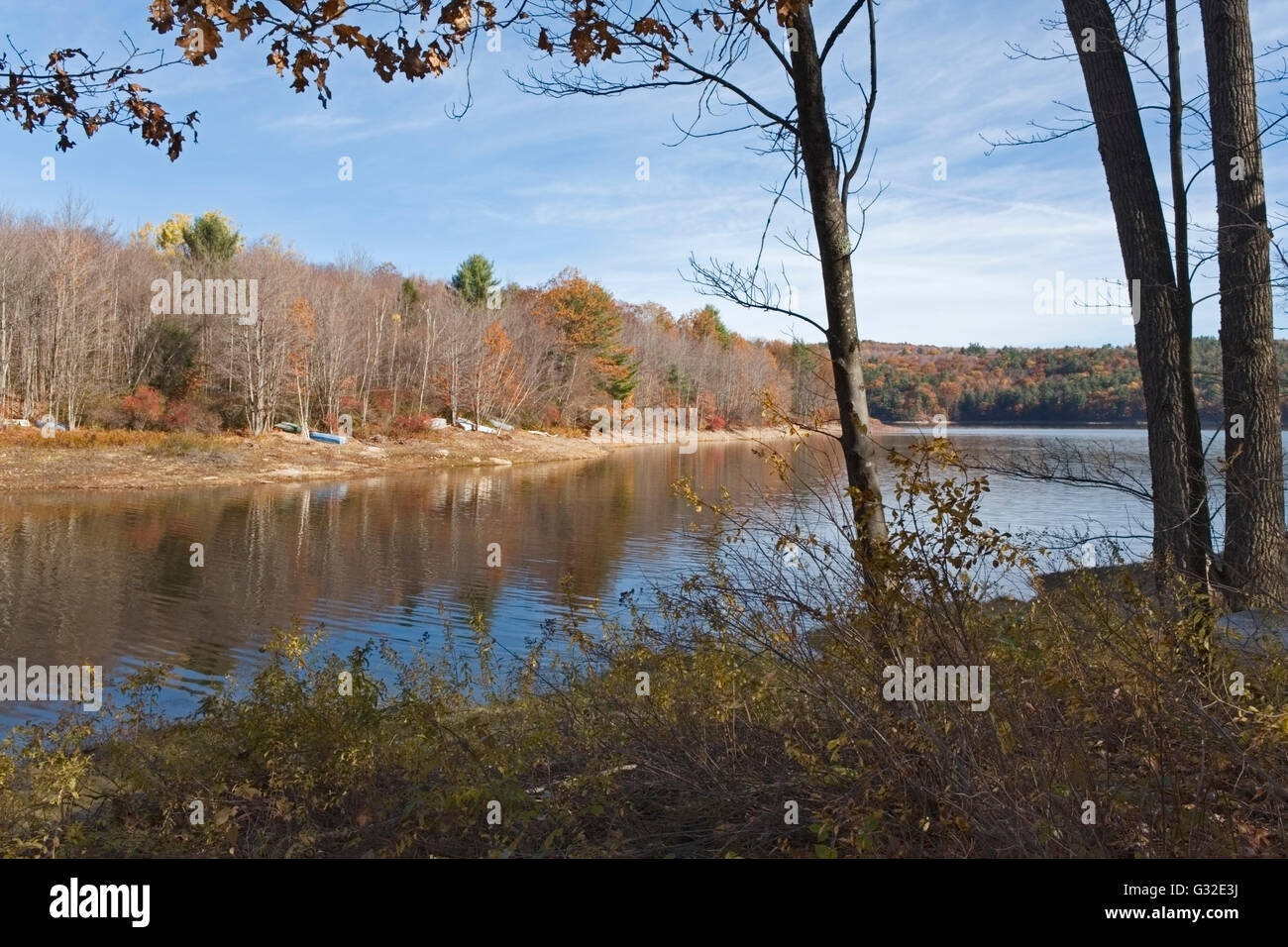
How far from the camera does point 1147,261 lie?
718 centimetres

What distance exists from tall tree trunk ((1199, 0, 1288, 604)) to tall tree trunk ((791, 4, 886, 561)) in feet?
13.2

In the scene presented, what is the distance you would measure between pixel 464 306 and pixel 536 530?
3729cm

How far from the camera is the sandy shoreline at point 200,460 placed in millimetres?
30281

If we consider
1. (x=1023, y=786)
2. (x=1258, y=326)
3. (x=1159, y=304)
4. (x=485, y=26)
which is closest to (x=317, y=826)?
(x=1023, y=786)

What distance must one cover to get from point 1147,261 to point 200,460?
3456 centimetres

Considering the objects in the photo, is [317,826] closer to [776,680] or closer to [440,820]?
[440,820]

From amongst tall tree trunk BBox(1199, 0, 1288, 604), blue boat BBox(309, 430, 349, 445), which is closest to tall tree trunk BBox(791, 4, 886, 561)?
tall tree trunk BBox(1199, 0, 1288, 604)

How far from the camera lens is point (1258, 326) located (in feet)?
26.0

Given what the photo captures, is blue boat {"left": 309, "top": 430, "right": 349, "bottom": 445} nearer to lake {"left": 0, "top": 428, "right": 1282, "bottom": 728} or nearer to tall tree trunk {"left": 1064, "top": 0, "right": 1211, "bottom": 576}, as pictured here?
lake {"left": 0, "top": 428, "right": 1282, "bottom": 728}

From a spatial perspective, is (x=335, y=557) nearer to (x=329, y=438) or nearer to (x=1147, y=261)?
(x=1147, y=261)

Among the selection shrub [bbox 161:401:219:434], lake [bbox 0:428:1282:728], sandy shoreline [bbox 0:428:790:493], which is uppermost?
shrub [bbox 161:401:219:434]

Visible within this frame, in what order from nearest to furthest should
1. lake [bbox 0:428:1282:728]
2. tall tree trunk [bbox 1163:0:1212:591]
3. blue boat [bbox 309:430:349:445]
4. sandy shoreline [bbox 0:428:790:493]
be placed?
tall tree trunk [bbox 1163:0:1212:591] → lake [bbox 0:428:1282:728] → sandy shoreline [bbox 0:428:790:493] → blue boat [bbox 309:430:349:445]

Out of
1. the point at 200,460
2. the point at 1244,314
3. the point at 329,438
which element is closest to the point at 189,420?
the point at 329,438

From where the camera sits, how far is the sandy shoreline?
3028 cm
